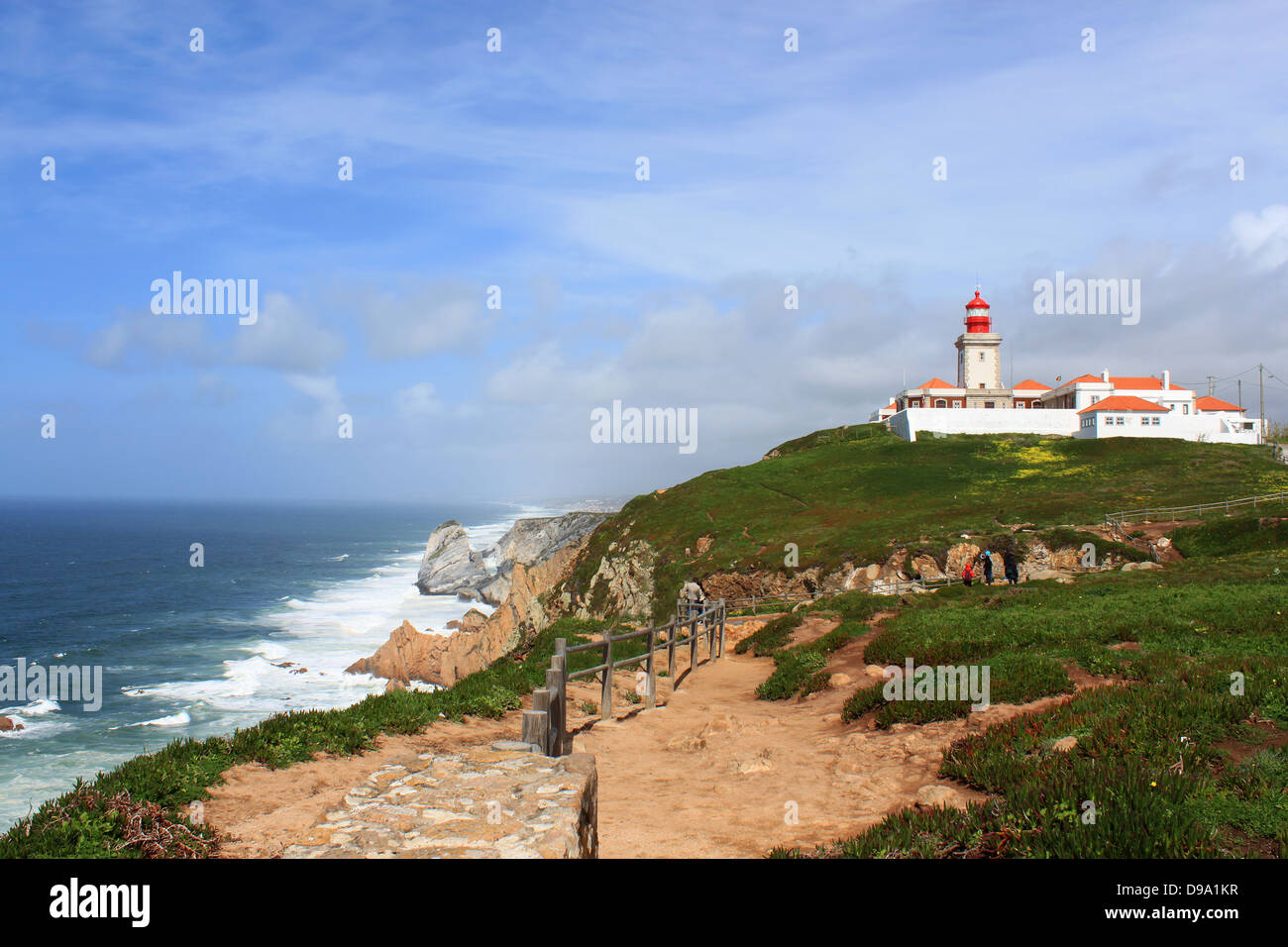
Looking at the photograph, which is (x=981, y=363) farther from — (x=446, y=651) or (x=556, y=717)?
(x=556, y=717)

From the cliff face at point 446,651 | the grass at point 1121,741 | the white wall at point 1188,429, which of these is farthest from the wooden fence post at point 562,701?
the white wall at point 1188,429

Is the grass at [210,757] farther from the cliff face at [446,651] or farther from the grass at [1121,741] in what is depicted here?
the cliff face at [446,651]

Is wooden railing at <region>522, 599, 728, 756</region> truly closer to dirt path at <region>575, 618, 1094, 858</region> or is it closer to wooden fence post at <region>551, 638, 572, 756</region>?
wooden fence post at <region>551, 638, 572, 756</region>

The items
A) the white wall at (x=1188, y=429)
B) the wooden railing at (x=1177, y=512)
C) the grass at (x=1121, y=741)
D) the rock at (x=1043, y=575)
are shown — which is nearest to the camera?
the grass at (x=1121, y=741)

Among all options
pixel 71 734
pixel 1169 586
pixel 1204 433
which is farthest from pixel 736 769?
pixel 1204 433

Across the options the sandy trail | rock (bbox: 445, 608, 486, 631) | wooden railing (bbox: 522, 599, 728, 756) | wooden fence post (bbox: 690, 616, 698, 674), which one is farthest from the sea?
wooden fence post (bbox: 690, 616, 698, 674)
